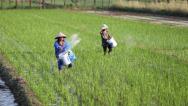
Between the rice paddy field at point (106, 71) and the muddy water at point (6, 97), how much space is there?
1.55 ft

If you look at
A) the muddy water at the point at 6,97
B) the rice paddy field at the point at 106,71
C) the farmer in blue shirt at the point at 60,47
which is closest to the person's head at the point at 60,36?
the farmer in blue shirt at the point at 60,47

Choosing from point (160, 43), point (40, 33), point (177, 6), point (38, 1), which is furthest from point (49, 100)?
point (38, 1)

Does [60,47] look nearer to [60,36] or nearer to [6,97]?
[60,36]

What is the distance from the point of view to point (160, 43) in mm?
18672

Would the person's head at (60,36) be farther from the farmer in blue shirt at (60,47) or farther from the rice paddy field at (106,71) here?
the rice paddy field at (106,71)

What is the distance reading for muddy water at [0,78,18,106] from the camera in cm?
921

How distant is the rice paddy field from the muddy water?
1.55 ft

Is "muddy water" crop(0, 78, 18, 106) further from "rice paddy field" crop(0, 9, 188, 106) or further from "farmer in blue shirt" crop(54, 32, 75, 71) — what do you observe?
"farmer in blue shirt" crop(54, 32, 75, 71)

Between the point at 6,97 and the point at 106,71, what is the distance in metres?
3.00

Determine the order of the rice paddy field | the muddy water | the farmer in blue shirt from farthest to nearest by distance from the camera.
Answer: the farmer in blue shirt < the muddy water < the rice paddy field

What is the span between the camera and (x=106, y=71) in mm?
11922

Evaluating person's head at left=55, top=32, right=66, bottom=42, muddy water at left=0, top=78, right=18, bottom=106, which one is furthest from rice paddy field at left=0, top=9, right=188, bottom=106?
person's head at left=55, top=32, right=66, bottom=42

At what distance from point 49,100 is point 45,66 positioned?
4.16 metres

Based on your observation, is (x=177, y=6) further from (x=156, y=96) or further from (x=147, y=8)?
(x=156, y=96)
